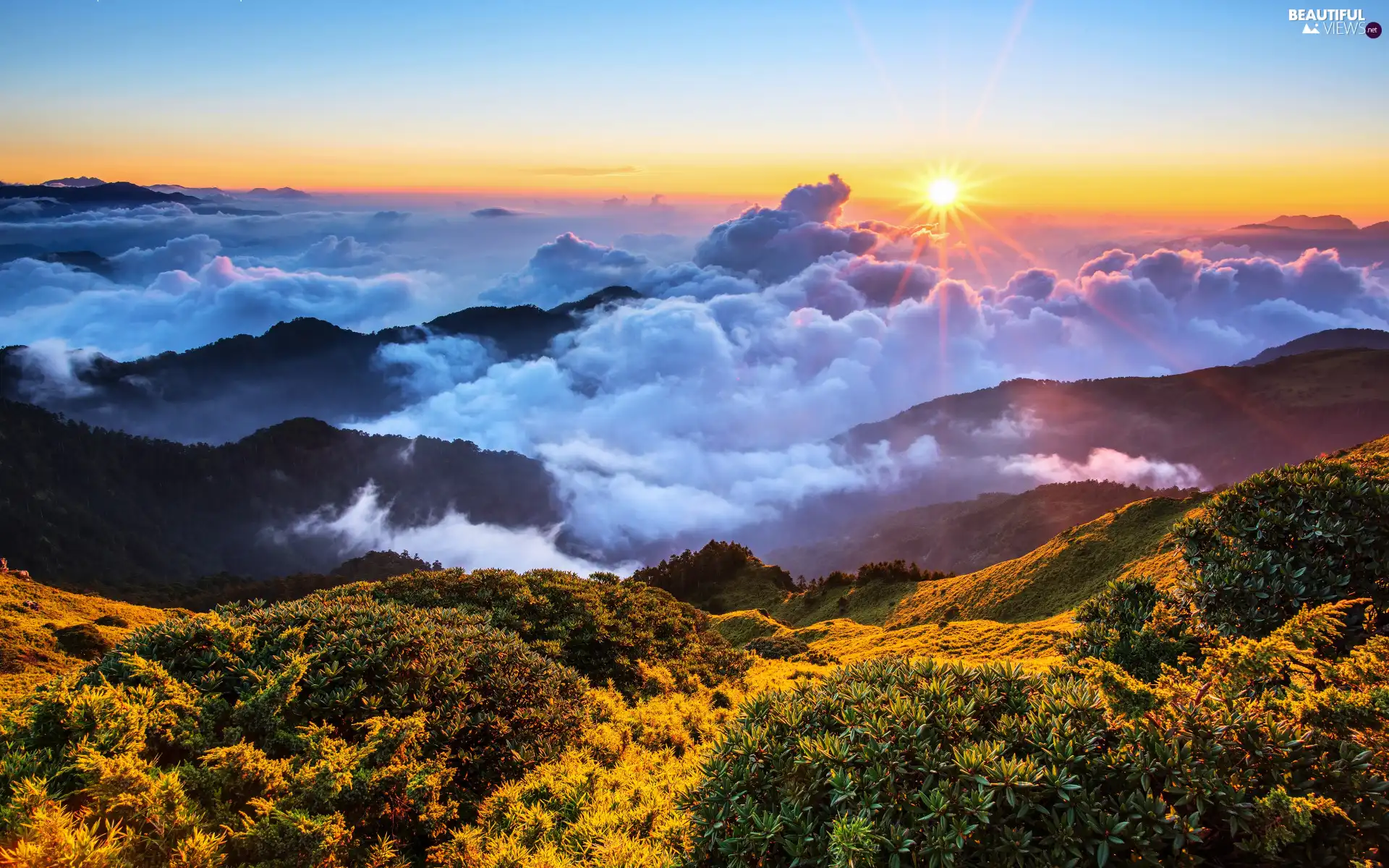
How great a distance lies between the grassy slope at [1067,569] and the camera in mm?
30438

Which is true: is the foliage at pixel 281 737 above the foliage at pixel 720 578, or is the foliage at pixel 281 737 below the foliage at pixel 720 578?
above

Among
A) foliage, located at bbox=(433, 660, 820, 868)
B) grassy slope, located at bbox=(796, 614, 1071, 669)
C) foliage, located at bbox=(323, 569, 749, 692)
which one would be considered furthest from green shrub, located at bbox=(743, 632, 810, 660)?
foliage, located at bbox=(433, 660, 820, 868)

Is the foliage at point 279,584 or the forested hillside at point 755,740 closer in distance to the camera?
the forested hillside at point 755,740

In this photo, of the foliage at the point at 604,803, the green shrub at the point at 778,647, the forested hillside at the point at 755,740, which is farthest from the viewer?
the green shrub at the point at 778,647

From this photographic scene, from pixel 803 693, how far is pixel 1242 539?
8.74 meters

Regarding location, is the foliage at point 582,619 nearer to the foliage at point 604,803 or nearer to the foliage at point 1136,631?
the foliage at point 604,803

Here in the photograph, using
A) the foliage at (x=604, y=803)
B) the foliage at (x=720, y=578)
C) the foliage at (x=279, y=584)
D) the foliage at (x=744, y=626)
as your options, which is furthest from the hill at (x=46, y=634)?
the foliage at (x=720, y=578)

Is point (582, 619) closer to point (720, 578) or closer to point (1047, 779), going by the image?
point (1047, 779)

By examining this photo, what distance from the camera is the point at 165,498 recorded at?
5974 inches

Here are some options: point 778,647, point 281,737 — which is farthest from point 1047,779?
point 778,647

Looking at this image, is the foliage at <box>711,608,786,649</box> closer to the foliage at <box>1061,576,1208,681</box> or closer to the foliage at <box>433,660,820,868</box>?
the foliage at <box>1061,576,1208,681</box>

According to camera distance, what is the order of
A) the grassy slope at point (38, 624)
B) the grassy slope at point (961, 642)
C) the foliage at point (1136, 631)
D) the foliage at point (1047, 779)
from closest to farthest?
the foliage at point (1047, 779) < the foliage at point (1136, 631) < the grassy slope at point (38, 624) < the grassy slope at point (961, 642)

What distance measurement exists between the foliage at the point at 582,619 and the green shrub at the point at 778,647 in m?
7.22

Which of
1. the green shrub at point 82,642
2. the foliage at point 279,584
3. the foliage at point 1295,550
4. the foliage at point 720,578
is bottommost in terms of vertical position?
the foliage at point 279,584
